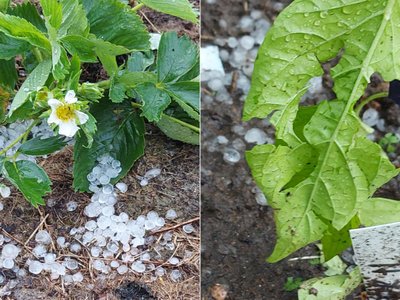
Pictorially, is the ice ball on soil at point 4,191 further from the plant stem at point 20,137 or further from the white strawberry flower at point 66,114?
the white strawberry flower at point 66,114

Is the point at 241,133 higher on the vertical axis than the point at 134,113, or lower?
lower

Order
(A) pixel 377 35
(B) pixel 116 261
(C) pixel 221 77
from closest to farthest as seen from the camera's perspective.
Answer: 1. (A) pixel 377 35
2. (B) pixel 116 261
3. (C) pixel 221 77

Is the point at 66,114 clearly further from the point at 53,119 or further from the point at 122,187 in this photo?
the point at 122,187

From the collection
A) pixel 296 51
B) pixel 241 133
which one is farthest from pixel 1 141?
pixel 296 51

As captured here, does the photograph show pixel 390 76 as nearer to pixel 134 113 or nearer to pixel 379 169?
pixel 379 169

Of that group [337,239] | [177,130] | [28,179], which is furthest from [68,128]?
[337,239]

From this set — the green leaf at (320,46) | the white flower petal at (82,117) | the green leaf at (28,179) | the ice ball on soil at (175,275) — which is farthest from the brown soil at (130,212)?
the green leaf at (320,46)
